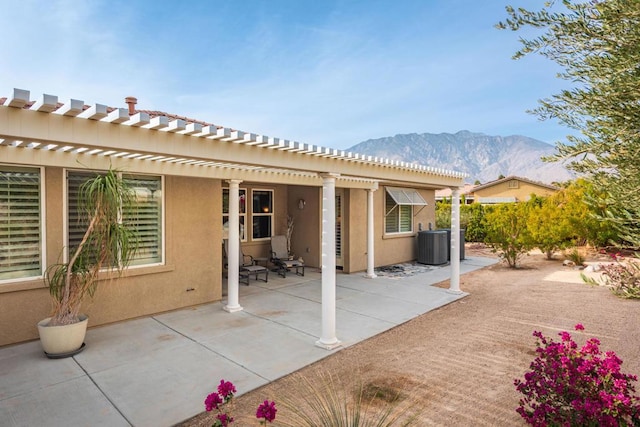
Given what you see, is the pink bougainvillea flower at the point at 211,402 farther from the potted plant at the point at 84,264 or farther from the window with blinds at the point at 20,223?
the window with blinds at the point at 20,223

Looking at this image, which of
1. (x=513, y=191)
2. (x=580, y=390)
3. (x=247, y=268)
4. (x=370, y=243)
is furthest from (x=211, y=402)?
(x=513, y=191)

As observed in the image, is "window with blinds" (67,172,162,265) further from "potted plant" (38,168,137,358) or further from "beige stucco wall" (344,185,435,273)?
"beige stucco wall" (344,185,435,273)

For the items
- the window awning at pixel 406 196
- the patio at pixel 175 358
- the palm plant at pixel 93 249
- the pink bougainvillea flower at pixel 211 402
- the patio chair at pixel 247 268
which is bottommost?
the patio at pixel 175 358

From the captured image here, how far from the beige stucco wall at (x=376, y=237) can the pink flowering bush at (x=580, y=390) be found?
854cm

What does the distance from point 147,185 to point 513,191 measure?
41.9 metres

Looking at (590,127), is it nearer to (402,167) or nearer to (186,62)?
(402,167)

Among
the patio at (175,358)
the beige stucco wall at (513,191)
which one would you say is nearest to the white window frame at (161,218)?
the patio at (175,358)

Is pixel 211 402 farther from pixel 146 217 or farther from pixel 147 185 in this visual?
pixel 147 185

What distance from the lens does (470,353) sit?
5738 mm

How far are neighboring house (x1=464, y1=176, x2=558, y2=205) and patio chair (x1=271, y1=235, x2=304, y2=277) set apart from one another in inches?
1302

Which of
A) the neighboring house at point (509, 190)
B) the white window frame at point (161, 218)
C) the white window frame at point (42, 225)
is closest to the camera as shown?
the white window frame at point (42, 225)

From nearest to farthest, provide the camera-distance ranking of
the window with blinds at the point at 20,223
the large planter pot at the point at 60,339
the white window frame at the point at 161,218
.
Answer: the large planter pot at the point at 60,339 < the window with blinds at the point at 20,223 < the white window frame at the point at 161,218

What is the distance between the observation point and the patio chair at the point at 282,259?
455 inches

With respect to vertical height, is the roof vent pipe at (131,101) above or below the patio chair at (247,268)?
above
